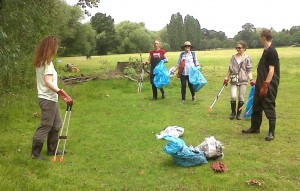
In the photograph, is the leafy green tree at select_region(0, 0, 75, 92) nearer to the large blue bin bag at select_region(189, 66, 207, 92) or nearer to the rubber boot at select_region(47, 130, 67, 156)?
the rubber boot at select_region(47, 130, 67, 156)

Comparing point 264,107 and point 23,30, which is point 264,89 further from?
point 23,30

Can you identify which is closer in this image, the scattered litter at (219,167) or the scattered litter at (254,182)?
the scattered litter at (254,182)

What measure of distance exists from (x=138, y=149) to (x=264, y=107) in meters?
2.84

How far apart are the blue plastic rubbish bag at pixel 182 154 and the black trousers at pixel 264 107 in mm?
2274

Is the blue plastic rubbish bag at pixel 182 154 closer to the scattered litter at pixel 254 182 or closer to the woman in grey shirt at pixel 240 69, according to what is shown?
the scattered litter at pixel 254 182

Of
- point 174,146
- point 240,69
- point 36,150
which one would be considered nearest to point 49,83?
point 36,150

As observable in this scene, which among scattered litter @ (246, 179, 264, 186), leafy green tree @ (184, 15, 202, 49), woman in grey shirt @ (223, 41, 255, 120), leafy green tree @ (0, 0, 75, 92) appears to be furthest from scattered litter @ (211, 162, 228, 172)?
leafy green tree @ (184, 15, 202, 49)

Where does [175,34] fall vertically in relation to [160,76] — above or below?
above

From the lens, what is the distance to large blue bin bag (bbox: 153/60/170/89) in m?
13.1

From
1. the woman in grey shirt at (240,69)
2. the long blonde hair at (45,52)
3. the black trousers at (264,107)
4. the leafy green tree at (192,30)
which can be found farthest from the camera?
the leafy green tree at (192,30)

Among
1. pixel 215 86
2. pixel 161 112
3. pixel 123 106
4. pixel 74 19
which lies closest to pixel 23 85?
pixel 123 106

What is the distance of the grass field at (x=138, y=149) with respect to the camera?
18.2 ft

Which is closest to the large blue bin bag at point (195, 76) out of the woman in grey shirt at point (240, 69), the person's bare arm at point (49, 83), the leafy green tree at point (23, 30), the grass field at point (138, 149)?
the grass field at point (138, 149)

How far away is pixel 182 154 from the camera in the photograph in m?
6.12
